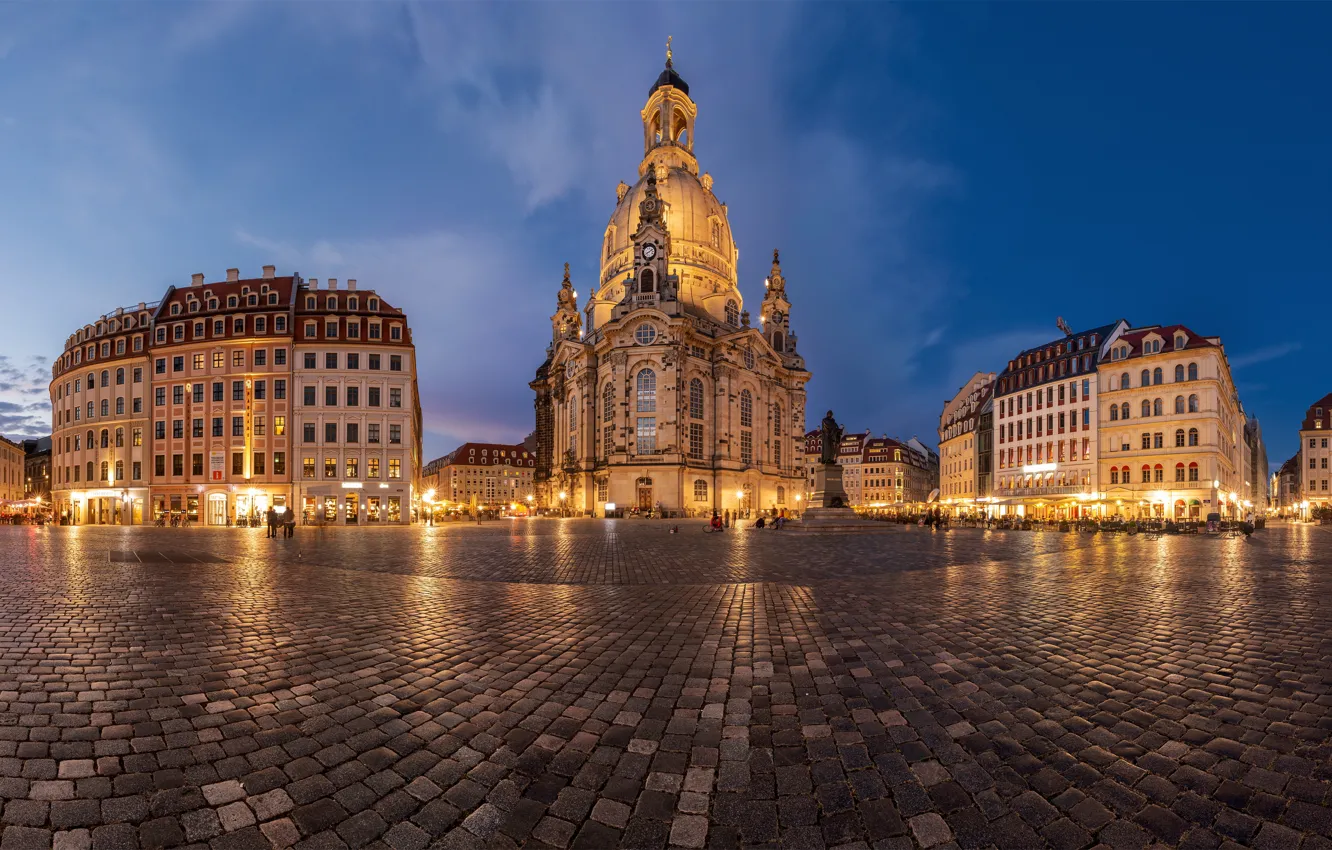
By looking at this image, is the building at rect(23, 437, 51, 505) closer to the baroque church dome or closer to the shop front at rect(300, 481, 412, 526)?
the shop front at rect(300, 481, 412, 526)

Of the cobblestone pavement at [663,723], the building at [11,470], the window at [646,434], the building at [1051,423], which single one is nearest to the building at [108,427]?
the window at [646,434]

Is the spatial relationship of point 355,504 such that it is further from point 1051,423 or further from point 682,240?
point 1051,423

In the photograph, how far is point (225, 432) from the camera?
48844 millimetres

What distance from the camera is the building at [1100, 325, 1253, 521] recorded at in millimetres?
52719

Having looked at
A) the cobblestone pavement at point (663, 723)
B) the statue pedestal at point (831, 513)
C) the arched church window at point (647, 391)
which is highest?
the arched church window at point (647, 391)

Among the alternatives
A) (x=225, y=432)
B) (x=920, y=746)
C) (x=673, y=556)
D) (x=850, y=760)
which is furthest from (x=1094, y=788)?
(x=225, y=432)

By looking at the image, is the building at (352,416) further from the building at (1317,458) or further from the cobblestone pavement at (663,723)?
the building at (1317,458)

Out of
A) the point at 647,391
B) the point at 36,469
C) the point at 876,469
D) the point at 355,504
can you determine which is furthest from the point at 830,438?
the point at 36,469

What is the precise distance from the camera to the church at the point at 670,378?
2557 inches

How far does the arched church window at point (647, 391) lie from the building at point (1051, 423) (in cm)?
3721

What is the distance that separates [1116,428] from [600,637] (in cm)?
6668

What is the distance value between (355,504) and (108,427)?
24.2 m

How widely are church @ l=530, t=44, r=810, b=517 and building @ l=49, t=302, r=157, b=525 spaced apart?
3789 cm

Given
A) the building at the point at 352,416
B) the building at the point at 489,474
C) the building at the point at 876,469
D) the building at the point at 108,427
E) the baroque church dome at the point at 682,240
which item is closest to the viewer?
the building at the point at 352,416
